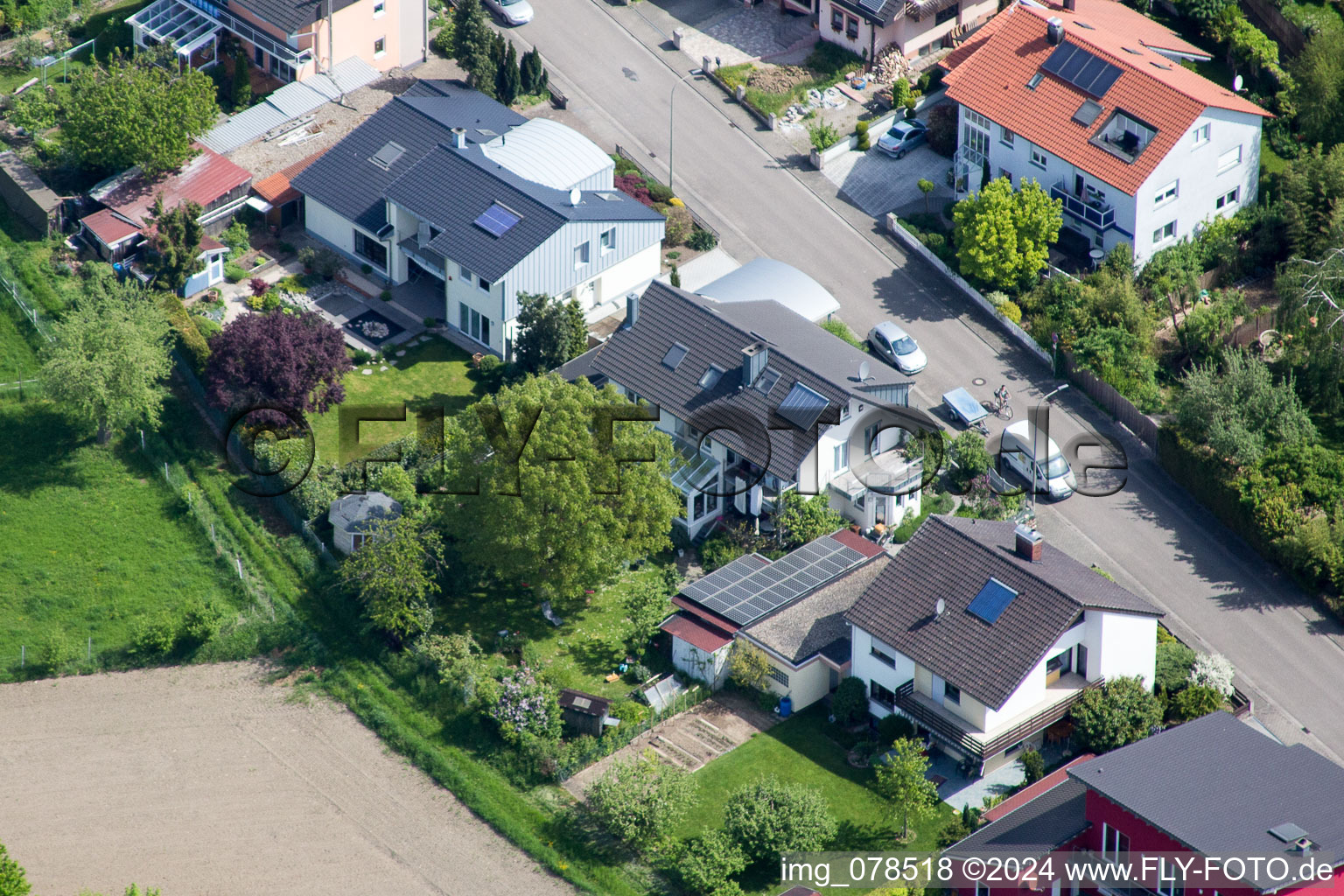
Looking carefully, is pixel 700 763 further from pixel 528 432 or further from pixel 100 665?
pixel 100 665

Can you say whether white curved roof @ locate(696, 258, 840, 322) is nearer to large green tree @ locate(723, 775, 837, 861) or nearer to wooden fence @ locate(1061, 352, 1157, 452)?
wooden fence @ locate(1061, 352, 1157, 452)

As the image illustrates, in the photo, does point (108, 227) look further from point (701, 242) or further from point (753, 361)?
point (753, 361)

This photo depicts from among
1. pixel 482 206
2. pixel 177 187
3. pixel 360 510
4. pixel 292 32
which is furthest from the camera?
pixel 292 32

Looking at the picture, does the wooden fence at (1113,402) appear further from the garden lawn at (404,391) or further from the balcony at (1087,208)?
the garden lawn at (404,391)

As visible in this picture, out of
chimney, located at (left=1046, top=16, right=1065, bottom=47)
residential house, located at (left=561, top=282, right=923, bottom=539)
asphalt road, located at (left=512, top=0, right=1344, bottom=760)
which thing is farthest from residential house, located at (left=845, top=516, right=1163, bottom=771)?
chimney, located at (left=1046, top=16, right=1065, bottom=47)

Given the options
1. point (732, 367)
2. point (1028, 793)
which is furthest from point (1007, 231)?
point (1028, 793)
